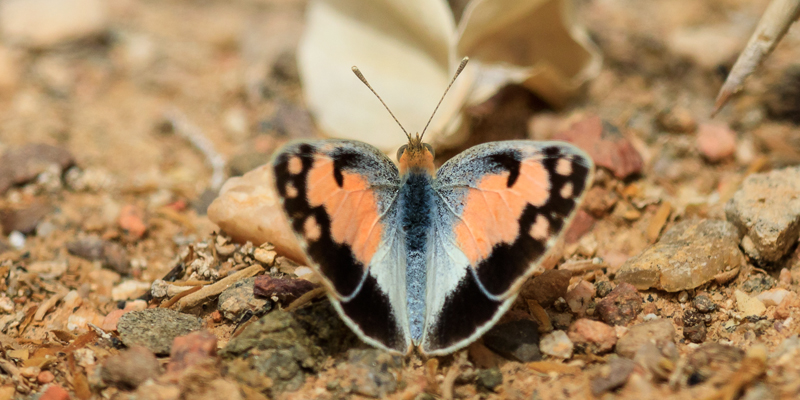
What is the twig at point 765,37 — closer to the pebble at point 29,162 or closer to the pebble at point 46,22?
the pebble at point 29,162

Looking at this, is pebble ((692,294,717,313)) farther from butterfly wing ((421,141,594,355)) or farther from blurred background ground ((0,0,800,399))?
butterfly wing ((421,141,594,355))

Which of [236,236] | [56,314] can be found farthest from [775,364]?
[56,314]

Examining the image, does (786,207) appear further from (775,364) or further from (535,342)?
(535,342)

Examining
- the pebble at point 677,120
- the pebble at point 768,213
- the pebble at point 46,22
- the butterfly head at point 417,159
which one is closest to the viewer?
the butterfly head at point 417,159

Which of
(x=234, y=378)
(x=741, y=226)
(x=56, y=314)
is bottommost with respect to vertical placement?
(x=56, y=314)

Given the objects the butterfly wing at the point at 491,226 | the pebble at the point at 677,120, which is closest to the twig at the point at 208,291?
the butterfly wing at the point at 491,226

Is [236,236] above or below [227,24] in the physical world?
below

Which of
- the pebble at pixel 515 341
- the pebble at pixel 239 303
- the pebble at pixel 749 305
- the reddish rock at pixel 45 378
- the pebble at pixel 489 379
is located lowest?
the reddish rock at pixel 45 378
